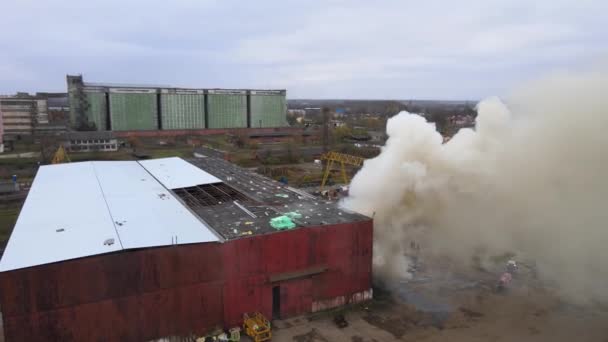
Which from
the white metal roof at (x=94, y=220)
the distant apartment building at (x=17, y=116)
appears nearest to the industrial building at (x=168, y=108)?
the distant apartment building at (x=17, y=116)

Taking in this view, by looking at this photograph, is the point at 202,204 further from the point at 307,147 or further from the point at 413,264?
the point at 307,147

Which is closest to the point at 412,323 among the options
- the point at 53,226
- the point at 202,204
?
the point at 202,204

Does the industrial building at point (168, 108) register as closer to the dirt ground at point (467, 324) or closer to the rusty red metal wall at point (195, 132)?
the rusty red metal wall at point (195, 132)

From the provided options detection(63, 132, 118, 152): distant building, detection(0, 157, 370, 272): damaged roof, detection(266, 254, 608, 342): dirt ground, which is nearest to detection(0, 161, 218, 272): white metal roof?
detection(0, 157, 370, 272): damaged roof

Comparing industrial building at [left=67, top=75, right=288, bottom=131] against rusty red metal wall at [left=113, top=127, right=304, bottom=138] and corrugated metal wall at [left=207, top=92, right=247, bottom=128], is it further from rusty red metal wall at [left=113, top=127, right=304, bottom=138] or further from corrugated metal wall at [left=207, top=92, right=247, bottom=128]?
rusty red metal wall at [left=113, top=127, right=304, bottom=138]

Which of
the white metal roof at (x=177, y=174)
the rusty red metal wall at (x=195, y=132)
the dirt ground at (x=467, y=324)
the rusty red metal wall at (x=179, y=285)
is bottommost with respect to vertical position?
the dirt ground at (x=467, y=324)

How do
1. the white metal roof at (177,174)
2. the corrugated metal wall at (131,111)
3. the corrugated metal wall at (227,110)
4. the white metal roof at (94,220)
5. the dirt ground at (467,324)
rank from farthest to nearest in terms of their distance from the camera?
the corrugated metal wall at (227,110)
the corrugated metal wall at (131,111)
the white metal roof at (177,174)
the dirt ground at (467,324)
the white metal roof at (94,220)
